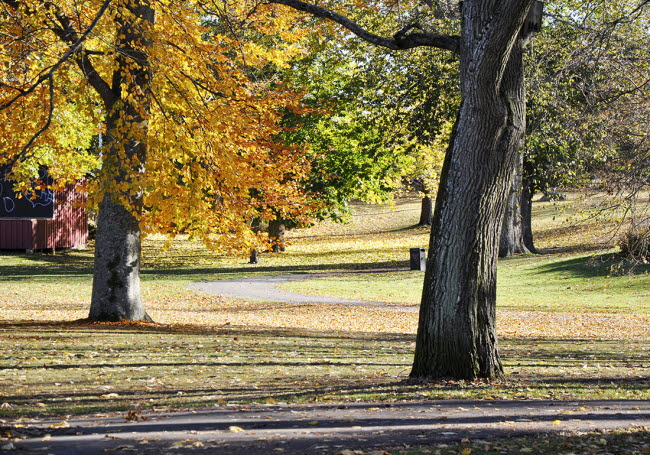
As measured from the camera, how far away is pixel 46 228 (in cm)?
3975

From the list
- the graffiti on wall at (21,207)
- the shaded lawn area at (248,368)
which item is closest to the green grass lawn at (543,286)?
the shaded lawn area at (248,368)

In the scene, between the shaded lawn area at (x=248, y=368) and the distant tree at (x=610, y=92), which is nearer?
the shaded lawn area at (x=248, y=368)

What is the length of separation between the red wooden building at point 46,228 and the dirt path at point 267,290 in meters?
13.6

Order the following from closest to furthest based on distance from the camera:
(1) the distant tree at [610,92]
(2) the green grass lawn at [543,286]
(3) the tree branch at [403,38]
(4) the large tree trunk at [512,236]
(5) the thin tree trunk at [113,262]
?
(3) the tree branch at [403,38]
(1) the distant tree at [610,92]
(5) the thin tree trunk at [113,262]
(2) the green grass lawn at [543,286]
(4) the large tree trunk at [512,236]

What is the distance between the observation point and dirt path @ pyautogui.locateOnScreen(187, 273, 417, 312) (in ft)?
75.8

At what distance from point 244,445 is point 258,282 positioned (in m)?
23.0

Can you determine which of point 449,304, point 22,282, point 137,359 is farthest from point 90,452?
point 22,282

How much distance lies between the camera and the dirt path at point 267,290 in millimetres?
23094

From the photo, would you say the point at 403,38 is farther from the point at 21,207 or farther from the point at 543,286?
the point at 21,207

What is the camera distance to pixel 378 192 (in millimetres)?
35344

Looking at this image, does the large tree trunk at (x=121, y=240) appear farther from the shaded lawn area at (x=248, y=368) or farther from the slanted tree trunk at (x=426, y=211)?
the slanted tree trunk at (x=426, y=211)

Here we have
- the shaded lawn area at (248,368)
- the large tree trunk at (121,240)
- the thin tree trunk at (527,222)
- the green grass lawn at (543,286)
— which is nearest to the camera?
the shaded lawn area at (248,368)

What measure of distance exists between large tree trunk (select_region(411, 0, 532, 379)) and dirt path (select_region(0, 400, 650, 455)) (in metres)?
1.22

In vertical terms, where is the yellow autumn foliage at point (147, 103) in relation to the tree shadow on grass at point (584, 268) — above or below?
above
